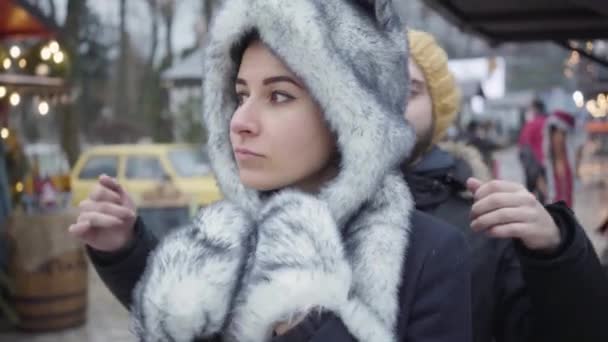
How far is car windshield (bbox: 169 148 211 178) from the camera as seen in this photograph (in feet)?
29.7

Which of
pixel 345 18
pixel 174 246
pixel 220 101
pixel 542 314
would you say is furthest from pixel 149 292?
pixel 542 314

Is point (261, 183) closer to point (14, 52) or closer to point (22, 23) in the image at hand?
point (22, 23)

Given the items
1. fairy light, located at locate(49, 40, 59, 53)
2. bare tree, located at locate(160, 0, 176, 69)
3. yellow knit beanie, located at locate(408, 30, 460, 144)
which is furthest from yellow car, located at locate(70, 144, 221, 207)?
bare tree, located at locate(160, 0, 176, 69)

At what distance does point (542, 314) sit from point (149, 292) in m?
0.82

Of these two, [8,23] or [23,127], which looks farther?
[23,127]

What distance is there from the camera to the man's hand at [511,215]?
1313 mm

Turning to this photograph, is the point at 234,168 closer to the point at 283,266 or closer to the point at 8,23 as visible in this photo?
the point at 283,266

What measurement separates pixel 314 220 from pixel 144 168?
26.4 ft

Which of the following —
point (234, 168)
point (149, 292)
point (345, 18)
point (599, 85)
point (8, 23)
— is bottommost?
point (599, 85)

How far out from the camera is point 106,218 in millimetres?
1511

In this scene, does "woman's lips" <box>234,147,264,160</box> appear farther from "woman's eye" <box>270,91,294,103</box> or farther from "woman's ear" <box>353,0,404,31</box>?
"woman's ear" <box>353,0,404,31</box>

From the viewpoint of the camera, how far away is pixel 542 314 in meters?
1.50

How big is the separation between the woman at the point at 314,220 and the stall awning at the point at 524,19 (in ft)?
6.28

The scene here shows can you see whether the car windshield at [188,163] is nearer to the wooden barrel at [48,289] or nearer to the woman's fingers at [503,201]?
the wooden barrel at [48,289]
